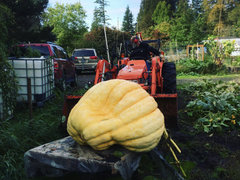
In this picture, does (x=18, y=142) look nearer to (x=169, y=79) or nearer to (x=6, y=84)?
(x=6, y=84)

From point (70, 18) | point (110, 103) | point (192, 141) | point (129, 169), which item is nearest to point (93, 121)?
point (110, 103)

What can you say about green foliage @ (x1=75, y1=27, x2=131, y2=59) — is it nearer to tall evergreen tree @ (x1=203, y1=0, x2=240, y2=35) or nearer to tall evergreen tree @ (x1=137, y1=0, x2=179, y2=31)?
tall evergreen tree @ (x1=203, y1=0, x2=240, y2=35)

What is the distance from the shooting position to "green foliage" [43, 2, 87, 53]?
114 ft

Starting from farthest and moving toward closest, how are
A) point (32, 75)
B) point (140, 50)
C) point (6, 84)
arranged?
point (140, 50)
point (32, 75)
point (6, 84)

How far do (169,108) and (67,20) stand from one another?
37.0 m

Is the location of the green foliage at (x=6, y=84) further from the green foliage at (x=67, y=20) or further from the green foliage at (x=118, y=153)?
the green foliage at (x=67, y=20)

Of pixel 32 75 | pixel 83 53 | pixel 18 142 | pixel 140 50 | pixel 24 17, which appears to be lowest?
pixel 18 142

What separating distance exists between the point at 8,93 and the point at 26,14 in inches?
332

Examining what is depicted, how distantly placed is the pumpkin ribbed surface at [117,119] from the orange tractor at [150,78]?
4.36ft

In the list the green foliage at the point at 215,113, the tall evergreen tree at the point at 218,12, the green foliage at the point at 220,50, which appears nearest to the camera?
the green foliage at the point at 215,113

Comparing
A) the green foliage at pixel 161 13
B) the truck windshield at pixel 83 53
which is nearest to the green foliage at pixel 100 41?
the truck windshield at pixel 83 53

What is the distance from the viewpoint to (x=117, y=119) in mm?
2055

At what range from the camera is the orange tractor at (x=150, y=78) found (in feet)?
11.9

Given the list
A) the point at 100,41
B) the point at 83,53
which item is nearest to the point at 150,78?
the point at 83,53
